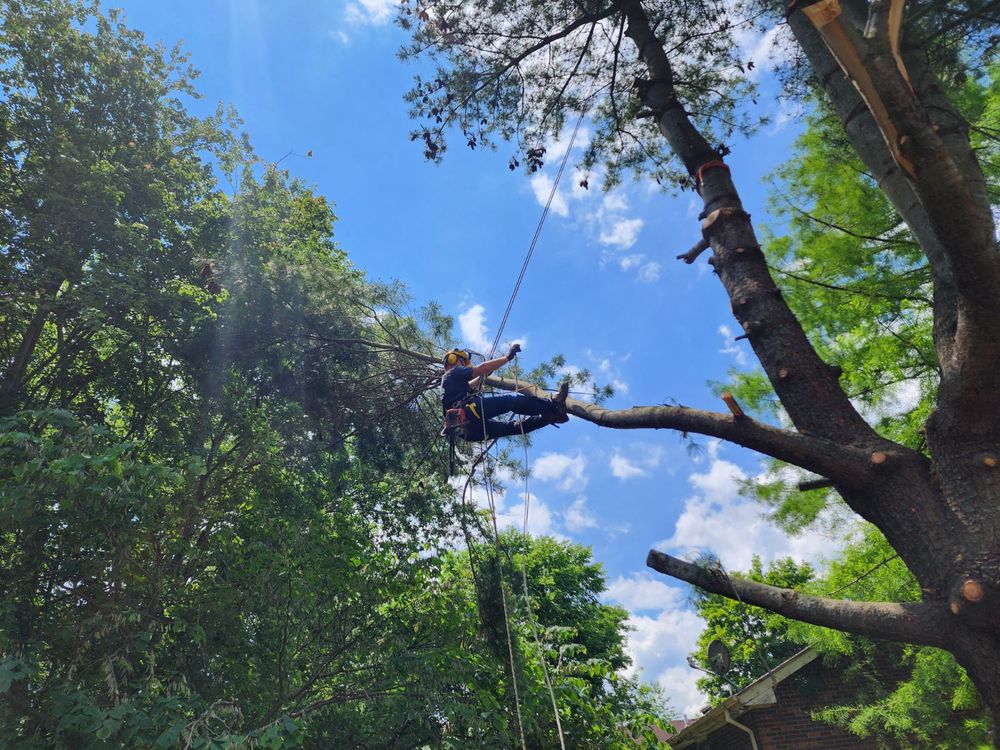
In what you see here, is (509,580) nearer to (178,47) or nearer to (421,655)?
(421,655)

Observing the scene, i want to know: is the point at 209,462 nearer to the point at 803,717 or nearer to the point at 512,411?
the point at 512,411

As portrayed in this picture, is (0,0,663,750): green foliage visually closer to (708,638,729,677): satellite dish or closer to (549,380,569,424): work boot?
(708,638,729,677): satellite dish

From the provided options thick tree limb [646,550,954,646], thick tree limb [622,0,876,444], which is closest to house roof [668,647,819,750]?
thick tree limb [646,550,954,646]

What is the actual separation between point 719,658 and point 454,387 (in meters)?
4.77

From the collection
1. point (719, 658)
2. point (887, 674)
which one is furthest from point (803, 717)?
point (719, 658)

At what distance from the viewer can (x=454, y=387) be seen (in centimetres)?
552

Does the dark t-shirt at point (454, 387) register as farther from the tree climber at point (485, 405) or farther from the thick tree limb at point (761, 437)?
the thick tree limb at point (761, 437)

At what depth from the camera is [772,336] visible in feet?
11.0

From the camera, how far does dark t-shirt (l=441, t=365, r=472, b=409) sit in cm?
551

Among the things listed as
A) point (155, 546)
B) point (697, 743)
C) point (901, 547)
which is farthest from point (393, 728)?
point (697, 743)

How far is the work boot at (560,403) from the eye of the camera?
483cm

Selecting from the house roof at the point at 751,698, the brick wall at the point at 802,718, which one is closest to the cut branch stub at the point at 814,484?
the house roof at the point at 751,698

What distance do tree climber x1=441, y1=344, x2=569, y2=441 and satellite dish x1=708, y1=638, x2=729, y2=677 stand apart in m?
4.07

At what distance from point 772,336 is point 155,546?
5.51 m
